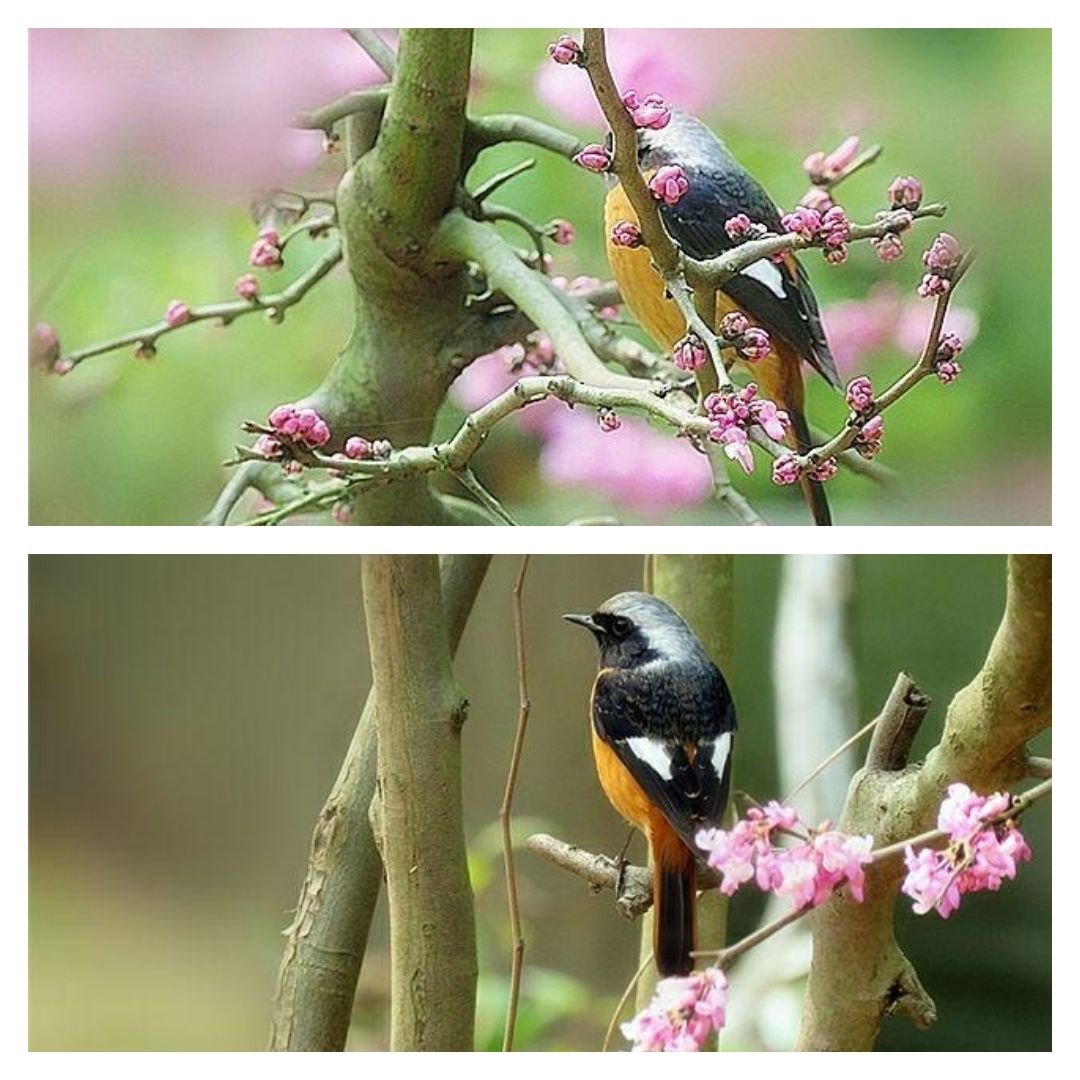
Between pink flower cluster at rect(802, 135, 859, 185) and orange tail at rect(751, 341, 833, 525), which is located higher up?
pink flower cluster at rect(802, 135, 859, 185)

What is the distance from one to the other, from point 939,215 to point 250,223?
452 mm

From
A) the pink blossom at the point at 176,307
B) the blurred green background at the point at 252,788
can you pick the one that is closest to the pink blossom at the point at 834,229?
the blurred green background at the point at 252,788

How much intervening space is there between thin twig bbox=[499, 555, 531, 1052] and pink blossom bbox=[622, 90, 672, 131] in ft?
0.95

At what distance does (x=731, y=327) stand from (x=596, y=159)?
5.4 inches

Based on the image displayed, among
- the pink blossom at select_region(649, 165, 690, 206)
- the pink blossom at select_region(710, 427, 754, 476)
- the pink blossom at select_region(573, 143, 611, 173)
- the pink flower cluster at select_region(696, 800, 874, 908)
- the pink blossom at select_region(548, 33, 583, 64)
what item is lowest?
the pink flower cluster at select_region(696, 800, 874, 908)

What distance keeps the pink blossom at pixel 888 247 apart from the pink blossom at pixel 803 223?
0.14 ft

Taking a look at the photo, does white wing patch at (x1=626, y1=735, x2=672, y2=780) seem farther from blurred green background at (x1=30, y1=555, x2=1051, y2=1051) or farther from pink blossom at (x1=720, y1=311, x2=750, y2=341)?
pink blossom at (x1=720, y1=311, x2=750, y2=341)

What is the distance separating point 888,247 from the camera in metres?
1.24

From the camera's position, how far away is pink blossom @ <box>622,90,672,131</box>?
120cm

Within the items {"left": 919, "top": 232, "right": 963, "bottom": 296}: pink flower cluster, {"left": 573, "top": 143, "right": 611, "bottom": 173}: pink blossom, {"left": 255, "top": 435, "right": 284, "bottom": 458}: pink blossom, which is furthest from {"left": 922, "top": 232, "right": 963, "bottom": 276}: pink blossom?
{"left": 255, "top": 435, "right": 284, "bottom": 458}: pink blossom

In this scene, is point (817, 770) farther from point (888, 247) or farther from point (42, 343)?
point (42, 343)

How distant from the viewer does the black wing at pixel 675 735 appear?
122 cm

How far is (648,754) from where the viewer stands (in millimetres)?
1227
